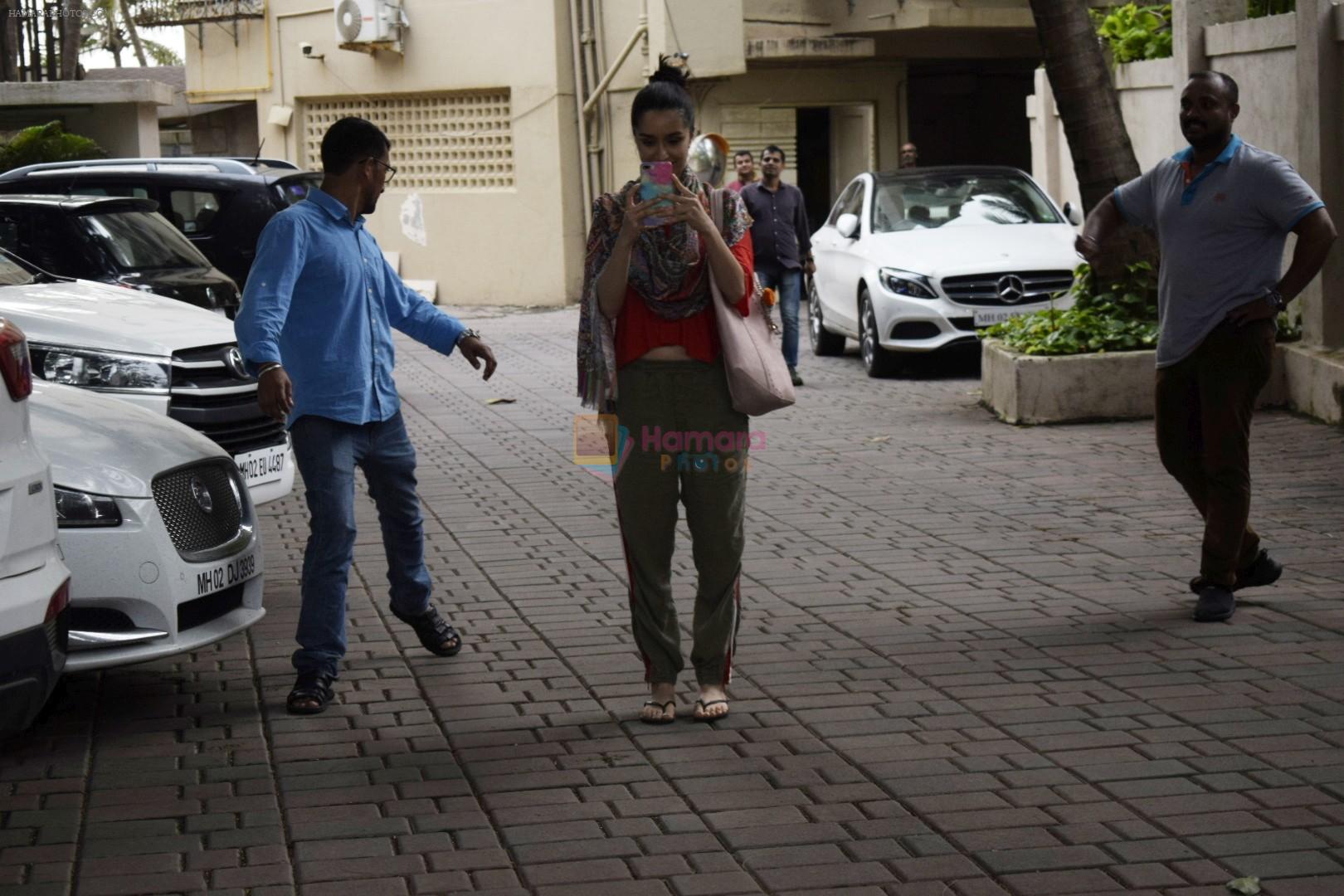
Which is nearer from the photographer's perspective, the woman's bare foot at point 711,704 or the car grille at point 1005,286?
the woman's bare foot at point 711,704

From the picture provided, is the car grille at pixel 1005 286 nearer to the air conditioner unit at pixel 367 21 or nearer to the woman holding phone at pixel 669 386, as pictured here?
the woman holding phone at pixel 669 386

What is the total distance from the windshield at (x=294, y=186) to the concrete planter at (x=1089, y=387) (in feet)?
20.8

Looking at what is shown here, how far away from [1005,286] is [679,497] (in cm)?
979

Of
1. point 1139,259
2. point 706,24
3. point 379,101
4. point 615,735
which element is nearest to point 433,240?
point 379,101

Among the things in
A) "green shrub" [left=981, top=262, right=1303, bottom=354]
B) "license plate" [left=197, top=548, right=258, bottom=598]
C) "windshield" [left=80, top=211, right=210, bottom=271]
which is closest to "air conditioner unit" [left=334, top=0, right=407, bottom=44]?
"windshield" [left=80, top=211, right=210, bottom=271]

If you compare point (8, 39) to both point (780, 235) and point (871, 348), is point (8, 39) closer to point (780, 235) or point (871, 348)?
point (780, 235)

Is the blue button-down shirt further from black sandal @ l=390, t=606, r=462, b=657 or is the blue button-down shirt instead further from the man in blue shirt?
black sandal @ l=390, t=606, r=462, b=657

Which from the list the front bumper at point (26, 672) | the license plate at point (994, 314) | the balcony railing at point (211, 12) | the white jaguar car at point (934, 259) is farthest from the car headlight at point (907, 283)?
the balcony railing at point (211, 12)

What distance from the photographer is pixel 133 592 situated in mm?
5723

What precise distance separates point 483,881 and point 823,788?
108 cm

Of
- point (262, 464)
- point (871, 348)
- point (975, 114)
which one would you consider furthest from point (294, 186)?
point (975, 114)

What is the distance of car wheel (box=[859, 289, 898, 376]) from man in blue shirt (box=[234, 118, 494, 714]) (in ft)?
31.4

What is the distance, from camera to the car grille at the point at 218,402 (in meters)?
8.46

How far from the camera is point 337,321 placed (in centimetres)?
595
